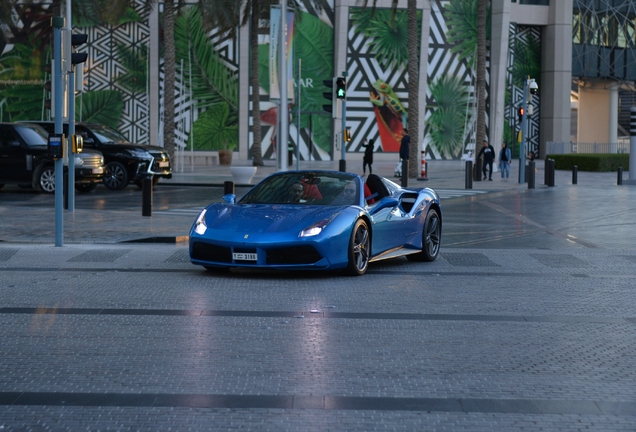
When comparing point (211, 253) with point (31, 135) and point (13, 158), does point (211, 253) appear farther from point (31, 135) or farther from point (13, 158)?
point (31, 135)

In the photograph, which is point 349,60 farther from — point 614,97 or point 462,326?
point 462,326

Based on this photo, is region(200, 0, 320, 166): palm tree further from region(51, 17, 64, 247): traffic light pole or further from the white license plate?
the white license plate

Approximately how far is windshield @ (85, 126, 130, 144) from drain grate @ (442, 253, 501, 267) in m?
18.3

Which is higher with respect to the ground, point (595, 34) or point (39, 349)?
point (595, 34)

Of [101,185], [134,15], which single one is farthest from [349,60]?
[101,185]

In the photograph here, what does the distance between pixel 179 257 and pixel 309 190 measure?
2.26 metres

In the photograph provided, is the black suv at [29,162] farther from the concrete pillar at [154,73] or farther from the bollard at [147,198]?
the concrete pillar at [154,73]

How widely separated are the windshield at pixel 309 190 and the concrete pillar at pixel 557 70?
59499mm

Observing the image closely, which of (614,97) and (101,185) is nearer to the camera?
(101,185)

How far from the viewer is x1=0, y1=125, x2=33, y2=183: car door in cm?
2881

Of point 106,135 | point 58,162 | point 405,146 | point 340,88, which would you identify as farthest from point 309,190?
point 405,146

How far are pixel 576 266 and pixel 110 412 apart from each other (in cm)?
895

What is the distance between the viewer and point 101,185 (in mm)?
33875

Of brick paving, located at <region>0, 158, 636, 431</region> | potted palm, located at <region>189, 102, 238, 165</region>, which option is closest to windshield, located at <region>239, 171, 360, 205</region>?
brick paving, located at <region>0, 158, 636, 431</region>
